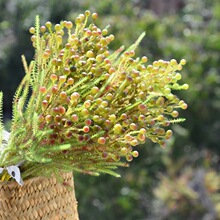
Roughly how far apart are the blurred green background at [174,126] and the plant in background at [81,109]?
14.8ft

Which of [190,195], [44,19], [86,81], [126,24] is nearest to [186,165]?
[190,195]

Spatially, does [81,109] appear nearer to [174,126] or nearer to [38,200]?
[38,200]

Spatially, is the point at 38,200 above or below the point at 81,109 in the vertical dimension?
below

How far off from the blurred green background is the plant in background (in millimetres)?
4501

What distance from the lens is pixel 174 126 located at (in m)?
6.63

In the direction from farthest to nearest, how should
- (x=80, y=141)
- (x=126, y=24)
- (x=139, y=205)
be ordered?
(x=126, y=24), (x=139, y=205), (x=80, y=141)

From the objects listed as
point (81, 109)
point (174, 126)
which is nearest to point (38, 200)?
point (81, 109)

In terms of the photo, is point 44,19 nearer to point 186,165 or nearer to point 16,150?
point 186,165

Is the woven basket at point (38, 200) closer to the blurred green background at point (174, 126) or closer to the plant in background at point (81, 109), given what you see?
the plant in background at point (81, 109)

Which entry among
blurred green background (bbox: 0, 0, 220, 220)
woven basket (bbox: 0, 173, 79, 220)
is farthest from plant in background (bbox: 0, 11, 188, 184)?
blurred green background (bbox: 0, 0, 220, 220)

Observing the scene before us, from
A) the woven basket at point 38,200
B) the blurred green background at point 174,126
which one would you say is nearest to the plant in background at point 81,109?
the woven basket at point 38,200

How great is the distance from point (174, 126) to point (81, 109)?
5.40m

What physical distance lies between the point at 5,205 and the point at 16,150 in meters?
0.10

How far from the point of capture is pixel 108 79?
131cm
